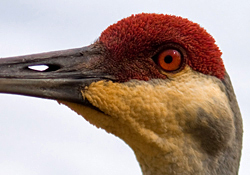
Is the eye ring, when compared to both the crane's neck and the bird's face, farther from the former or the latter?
the crane's neck

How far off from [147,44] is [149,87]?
526 mm

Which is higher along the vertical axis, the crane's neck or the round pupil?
the round pupil

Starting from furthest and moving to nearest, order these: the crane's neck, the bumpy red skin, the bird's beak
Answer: the bumpy red skin → the crane's neck → the bird's beak

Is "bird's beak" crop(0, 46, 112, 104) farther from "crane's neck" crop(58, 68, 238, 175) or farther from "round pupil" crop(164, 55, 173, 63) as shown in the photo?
"round pupil" crop(164, 55, 173, 63)

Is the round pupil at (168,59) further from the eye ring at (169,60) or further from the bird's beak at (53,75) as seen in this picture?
the bird's beak at (53,75)

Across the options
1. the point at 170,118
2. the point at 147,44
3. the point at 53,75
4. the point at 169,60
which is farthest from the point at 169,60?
the point at 53,75

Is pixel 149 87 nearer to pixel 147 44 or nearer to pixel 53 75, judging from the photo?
pixel 147 44

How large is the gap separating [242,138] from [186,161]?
0.94 metres

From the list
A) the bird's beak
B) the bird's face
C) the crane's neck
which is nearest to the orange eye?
the bird's face

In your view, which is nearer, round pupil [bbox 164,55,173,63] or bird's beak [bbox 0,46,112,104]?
bird's beak [bbox 0,46,112,104]

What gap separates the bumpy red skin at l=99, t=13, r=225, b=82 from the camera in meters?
4.38

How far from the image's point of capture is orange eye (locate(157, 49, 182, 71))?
4.39 m

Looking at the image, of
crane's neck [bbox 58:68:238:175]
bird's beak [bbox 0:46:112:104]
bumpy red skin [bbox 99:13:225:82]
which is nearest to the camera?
bird's beak [bbox 0:46:112:104]

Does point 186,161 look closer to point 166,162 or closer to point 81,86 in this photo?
point 166,162
